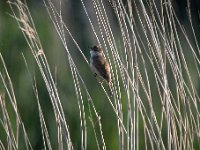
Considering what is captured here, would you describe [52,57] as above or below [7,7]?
below

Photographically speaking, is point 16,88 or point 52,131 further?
point 16,88

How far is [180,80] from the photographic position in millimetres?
2713

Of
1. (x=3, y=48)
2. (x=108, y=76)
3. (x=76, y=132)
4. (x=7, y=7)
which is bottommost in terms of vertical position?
(x=76, y=132)

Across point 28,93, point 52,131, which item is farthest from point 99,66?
point 28,93

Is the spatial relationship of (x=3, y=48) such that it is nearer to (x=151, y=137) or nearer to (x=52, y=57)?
(x=52, y=57)

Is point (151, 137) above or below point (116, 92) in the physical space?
below

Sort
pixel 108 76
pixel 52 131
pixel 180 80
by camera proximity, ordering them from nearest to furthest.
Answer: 1. pixel 180 80
2. pixel 108 76
3. pixel 52 131

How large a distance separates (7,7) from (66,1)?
0.84 metres

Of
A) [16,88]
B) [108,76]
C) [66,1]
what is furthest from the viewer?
[66,1]

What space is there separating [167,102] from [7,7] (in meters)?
3.46

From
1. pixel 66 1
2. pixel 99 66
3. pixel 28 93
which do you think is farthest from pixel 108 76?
pixel 66 1

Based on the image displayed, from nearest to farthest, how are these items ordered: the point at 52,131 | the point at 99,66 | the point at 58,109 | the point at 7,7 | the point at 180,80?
the point at 58,109 → the point at 180,80 → the point at 99,66 → the point at 52,131 → the point at 7,7

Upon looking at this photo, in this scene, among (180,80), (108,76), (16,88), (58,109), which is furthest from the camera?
(16,88)

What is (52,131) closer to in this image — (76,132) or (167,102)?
(76,132)
